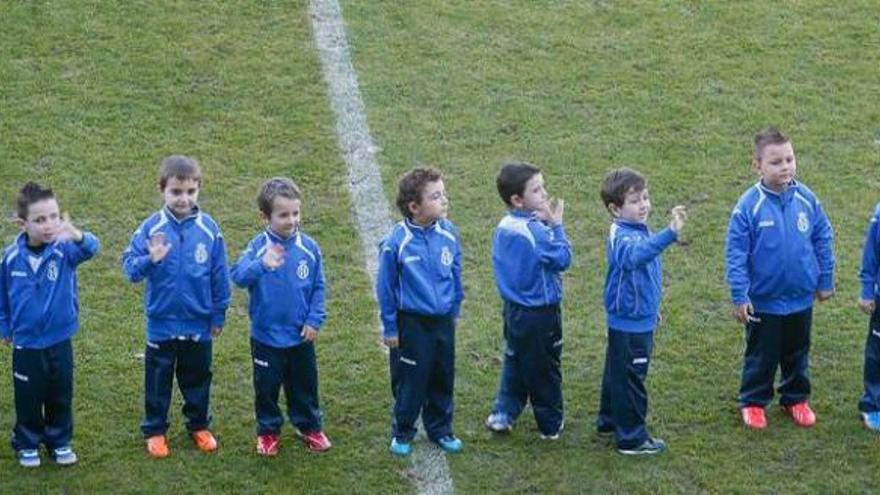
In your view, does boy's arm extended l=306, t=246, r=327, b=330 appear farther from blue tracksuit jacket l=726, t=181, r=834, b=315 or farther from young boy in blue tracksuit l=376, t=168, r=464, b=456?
blue tracksuit jacket l=726, t=181, r=834, b=315

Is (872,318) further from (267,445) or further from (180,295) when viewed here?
(180,295)

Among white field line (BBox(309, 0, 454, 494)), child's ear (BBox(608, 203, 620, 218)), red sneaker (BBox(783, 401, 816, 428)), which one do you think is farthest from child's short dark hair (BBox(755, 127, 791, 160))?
white field line (BBox(309, 0, 454, 494))

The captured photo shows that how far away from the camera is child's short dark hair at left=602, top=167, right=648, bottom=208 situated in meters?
8.82

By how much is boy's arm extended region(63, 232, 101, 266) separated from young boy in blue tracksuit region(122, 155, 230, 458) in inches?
8.6

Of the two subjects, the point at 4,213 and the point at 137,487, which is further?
the point at 4,213

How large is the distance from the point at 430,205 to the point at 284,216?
76 centimetres

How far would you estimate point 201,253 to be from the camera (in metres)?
8.92

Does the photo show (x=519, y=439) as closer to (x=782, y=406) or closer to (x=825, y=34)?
(x=782, y=406)

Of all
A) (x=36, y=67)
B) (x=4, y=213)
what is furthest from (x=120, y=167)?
(x=36, y=67)

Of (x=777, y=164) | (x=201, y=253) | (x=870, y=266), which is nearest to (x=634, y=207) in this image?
(x=777, y=164)

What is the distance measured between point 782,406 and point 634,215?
1634 millimetres

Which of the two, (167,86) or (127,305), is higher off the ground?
(167,86)

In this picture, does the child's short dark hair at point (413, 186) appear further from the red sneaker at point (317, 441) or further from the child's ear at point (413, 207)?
the red sneaker at point (317, 441)

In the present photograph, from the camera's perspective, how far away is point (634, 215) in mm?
8875
